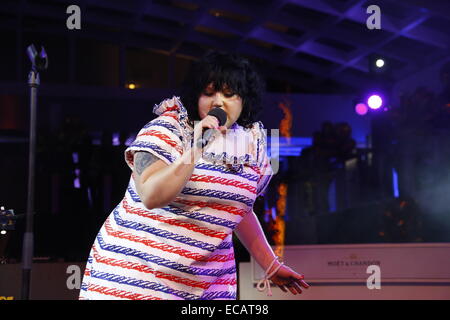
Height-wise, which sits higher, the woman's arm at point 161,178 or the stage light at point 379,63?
the stage light at point 379,63

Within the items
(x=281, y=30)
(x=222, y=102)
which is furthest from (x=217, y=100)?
(x=281, y=30)

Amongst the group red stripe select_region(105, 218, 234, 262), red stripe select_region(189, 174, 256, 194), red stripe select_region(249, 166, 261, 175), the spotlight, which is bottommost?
red stripe select_region(105, 218, 234, 262)

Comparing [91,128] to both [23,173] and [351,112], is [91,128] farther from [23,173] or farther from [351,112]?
[351,112]

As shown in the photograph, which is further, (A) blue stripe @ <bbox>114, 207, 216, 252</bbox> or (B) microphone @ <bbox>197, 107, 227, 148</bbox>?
(A) blue stripe @ <bbox>114, 207, 216, 252</bbox>

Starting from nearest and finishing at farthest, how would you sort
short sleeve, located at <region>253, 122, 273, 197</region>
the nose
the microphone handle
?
the microphone handle → the nose → short sleeve, located at <region>253, 122, 273, 197</region>

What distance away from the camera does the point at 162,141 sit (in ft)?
4.27

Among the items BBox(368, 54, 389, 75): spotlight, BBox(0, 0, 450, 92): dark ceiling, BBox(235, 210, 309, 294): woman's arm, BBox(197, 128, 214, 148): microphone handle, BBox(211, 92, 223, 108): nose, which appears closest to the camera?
BBox(197, 128, 214, 148): microphone handle

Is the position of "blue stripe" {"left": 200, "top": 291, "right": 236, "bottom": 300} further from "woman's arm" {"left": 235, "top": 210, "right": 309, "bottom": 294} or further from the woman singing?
"woman's arm" {"left": 235, "top": 210, "right": 309, "bottom": 294}

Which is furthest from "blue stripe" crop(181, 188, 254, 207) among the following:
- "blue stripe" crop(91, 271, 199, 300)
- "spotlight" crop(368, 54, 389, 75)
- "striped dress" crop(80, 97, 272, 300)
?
"spotlight" crop(368, 54, 389, 75)

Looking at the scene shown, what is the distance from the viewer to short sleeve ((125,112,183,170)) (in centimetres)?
128

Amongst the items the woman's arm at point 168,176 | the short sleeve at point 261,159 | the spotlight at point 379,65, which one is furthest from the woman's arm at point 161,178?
the spotlight at point 379,65

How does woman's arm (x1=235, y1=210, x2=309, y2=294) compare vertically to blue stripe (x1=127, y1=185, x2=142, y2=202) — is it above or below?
below

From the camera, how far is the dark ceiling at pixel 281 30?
7609 millimetres

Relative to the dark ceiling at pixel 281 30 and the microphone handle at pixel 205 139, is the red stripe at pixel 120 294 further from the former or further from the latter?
the dark ceiling at pixel 281 30
